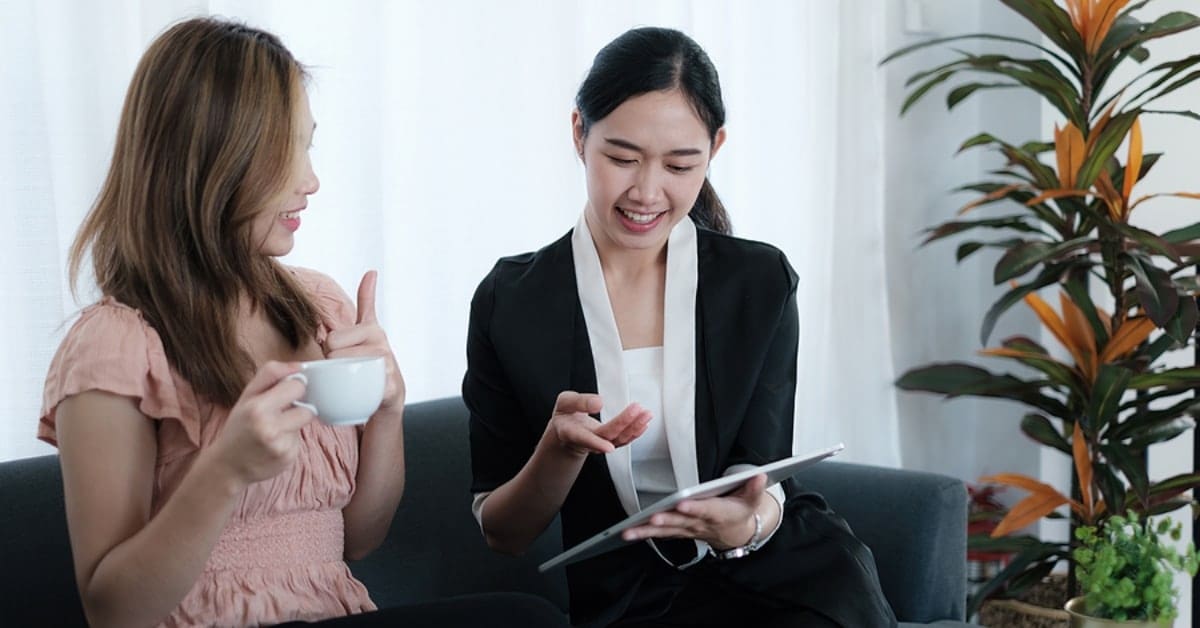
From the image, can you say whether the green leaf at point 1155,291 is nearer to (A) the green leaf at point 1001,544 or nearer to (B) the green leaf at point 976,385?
(B) the green leaf at point 976,385

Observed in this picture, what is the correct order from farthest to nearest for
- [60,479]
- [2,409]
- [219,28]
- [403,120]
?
[403,120] < [2,409] < [60,479] < [219,28]

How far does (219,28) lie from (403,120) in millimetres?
929

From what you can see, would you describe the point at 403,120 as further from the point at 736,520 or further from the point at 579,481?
the point at 736,520

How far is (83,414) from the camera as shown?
1.29 meters

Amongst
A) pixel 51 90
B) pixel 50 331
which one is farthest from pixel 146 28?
pixel 50 331

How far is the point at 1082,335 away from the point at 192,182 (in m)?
2.18

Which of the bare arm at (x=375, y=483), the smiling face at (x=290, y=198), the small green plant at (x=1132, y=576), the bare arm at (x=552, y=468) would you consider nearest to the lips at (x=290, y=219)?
the smiling face at (x=290, y=198)

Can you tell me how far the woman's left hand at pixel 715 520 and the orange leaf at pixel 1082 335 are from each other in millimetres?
1552

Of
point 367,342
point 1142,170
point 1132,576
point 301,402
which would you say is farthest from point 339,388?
point 1142,170

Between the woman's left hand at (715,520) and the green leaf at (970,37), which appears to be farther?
the green leaf at (970,37)

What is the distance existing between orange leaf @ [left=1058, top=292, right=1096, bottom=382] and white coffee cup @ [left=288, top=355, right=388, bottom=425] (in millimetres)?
2121

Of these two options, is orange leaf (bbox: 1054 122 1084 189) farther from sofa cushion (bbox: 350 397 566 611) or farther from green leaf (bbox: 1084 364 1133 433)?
sofa cushion (bbox: 350 397 566 611)

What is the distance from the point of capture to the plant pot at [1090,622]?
2.33m

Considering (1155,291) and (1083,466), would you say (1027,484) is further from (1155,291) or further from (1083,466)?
(1155,291)
